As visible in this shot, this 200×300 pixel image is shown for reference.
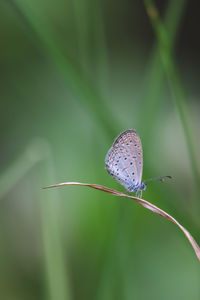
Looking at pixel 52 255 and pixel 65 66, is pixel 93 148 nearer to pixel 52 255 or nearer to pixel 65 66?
pixel 52 255

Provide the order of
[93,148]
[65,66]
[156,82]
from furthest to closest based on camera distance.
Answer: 1. [93,148]
2. [156,82]
3. [65,66]

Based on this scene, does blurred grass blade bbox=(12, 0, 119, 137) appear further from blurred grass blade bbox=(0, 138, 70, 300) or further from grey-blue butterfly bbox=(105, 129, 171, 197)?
blurred grass blade bbox=(0, 138, 70, 300)

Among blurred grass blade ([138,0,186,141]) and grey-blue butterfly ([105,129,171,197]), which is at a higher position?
blurred grass blade ([138,0,186,141])

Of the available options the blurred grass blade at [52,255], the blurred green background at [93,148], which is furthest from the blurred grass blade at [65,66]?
the blurred grass blade at [52,255]

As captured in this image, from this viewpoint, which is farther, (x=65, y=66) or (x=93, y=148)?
(x=93, y=148)

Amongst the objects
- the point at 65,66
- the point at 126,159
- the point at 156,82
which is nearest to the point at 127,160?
the point at 126,159

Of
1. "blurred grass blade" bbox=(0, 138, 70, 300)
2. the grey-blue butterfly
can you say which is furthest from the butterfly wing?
"blurred grass blade" bbox=(0, 138, 70, 300)

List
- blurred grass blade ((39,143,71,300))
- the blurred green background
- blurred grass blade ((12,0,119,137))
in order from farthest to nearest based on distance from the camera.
Result: blurred grass blade ((39,143,71,300)) → the blurred green background → blurred grass blade ((12,0,119,137))
